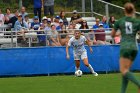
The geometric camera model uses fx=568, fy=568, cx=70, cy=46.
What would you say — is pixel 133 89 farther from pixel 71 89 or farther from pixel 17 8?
pixel 17 8

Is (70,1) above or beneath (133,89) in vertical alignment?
above

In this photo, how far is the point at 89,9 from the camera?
31672 mm

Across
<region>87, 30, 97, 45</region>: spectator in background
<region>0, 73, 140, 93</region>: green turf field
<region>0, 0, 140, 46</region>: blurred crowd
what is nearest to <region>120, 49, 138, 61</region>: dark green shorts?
<region>0, 73, 140, 93</region>: green turf field

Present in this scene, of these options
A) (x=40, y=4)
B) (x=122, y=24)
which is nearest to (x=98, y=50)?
(x=40, y=4)

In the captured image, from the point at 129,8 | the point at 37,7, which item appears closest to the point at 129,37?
the point at 129,8

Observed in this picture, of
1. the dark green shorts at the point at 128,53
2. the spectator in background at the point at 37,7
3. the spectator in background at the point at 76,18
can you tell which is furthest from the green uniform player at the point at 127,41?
the spectator in background at the point at 37,7

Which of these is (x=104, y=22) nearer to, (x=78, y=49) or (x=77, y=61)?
(x=78, y=49)

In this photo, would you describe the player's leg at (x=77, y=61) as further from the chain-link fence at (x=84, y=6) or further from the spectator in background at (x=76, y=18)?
the chain-link fence at (x=84, y=6)

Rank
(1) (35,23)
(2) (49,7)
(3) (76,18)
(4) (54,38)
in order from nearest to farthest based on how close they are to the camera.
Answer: (4) (54,38)
(1) (35,23)
(3) (76,18)
(2) (49,7)

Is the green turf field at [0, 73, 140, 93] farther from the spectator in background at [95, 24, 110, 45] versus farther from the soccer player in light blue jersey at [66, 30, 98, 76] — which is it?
the spectator in background at [95, 24, 110, 45]

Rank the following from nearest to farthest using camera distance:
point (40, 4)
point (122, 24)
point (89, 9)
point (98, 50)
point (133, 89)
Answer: point (122, 24) < point (133, 89) < point (98, 50) < point (40, 4) < point (89, 9)

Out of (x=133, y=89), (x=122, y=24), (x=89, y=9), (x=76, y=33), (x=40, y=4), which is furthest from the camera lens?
(x=89, y=9)

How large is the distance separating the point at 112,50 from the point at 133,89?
29.3ft

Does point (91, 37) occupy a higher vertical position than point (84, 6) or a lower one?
lower
